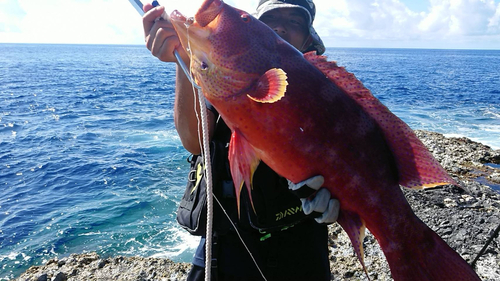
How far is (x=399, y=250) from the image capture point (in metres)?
2.09

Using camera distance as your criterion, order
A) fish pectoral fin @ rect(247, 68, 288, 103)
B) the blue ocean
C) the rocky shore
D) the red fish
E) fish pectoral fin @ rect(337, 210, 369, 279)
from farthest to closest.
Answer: the blue ocean → the rocky shore → fish pectoral fin @ rect(337, 210, 369, 279) → the red fish → fish pectoral fin @ rect(247, 68, 288, 103)

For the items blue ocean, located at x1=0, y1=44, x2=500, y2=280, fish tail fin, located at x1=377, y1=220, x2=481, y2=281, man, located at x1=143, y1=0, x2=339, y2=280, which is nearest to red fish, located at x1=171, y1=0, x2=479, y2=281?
fish tail fin, located at x1=377, y1=220, x2=481, y2=281

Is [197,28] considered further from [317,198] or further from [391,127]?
[391,127]

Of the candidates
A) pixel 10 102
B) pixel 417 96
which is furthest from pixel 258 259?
pixel 417 96

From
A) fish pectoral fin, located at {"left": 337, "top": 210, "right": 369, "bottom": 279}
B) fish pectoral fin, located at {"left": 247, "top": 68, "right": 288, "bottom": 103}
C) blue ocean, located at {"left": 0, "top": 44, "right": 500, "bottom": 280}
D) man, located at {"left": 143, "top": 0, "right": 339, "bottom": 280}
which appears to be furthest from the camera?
blue ocean, located at {"left": 0, "top": 44, "right": 500, "bottom": 280}

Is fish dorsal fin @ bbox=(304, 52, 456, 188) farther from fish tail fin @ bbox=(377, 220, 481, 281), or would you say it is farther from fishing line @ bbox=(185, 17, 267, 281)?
fishing line @ bbox=(185, 17, 267, 281)

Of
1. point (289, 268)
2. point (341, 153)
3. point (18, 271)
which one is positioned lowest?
point (18, 271)

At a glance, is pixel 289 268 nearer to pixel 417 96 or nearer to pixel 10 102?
pixel 10 102

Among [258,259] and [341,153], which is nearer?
[341,153]

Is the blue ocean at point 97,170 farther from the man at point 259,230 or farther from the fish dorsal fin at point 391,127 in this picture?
the fish dorsal fin at point 391,127

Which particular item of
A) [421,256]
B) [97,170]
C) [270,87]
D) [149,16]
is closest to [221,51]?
[270,87]

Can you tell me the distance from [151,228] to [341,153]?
6.71 metres

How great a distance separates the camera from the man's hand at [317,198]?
2.05 m

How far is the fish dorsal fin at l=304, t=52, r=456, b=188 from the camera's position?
2176 mm
